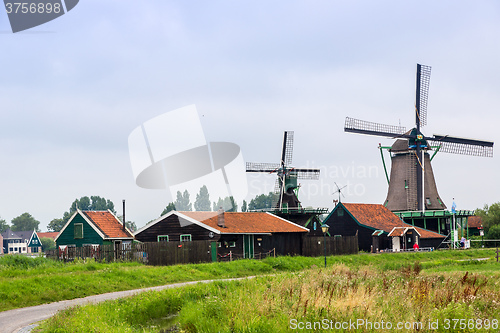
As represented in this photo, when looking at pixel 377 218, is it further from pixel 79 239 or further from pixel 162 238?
pixel 79 239

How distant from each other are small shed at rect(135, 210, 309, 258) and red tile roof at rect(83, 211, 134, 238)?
4.33 meters

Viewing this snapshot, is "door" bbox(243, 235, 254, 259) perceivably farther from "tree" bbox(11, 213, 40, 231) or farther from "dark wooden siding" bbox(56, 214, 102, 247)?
"tree" bbox(11, 213, 40, 231)

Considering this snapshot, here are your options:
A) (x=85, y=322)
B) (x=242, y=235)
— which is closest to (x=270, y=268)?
(x=242, y=235)

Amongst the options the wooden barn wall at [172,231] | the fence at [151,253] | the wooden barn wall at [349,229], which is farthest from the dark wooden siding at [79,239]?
the wooden barn wall at [349,229]

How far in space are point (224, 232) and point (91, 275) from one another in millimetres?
15024

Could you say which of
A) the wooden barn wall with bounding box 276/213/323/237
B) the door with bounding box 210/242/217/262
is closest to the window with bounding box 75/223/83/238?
the door with bounding box 210/242/217/262

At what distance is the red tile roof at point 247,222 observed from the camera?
39.9m

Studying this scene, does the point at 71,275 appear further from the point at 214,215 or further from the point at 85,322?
the point at 214,215


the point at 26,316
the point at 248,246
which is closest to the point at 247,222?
the point at 248,246

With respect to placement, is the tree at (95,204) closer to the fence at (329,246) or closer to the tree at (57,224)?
the tree at (57,224)

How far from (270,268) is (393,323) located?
2029 centimetres

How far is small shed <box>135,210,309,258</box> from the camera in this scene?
39.0m

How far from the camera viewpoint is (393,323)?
13.1 meters

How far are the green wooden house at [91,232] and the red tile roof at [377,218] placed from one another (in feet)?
75.5
